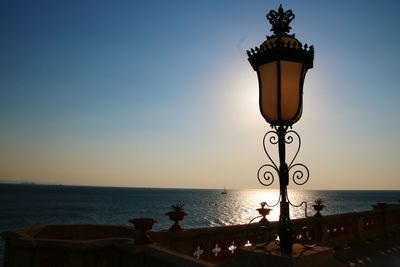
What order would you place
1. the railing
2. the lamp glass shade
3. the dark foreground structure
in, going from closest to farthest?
1. the dark foreground structure
2. the lamp glass shade
3. the railing

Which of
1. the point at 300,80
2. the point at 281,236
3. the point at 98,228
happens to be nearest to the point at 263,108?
the point at 300,80

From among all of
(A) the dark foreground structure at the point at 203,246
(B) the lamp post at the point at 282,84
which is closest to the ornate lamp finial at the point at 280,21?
(B) the lamp post at the point at 282,84

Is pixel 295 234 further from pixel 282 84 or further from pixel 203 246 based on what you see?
pixel 282 84

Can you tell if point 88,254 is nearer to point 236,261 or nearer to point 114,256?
point 114,256

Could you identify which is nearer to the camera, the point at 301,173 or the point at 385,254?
the point at 301,173

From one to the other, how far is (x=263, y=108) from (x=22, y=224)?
82.3 meters

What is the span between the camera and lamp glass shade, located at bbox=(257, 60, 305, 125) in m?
3.83

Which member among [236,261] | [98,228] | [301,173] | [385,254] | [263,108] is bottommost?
[385,254]

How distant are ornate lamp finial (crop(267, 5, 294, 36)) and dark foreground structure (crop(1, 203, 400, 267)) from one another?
2.24 metres

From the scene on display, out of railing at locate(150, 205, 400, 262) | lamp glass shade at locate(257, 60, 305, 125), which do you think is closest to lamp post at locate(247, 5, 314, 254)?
lamp glass shade at locate(257, 60, 305, 125)

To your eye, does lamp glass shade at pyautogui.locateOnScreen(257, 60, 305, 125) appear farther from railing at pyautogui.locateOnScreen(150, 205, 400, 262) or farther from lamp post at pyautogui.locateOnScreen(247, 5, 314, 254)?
railing at pyautogui.locateOnScreen(150, 205, 400, 262)

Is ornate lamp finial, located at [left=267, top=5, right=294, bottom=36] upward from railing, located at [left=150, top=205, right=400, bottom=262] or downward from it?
upward

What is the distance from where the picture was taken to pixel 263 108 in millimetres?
3971

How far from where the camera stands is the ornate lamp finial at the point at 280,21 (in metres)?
4.07
